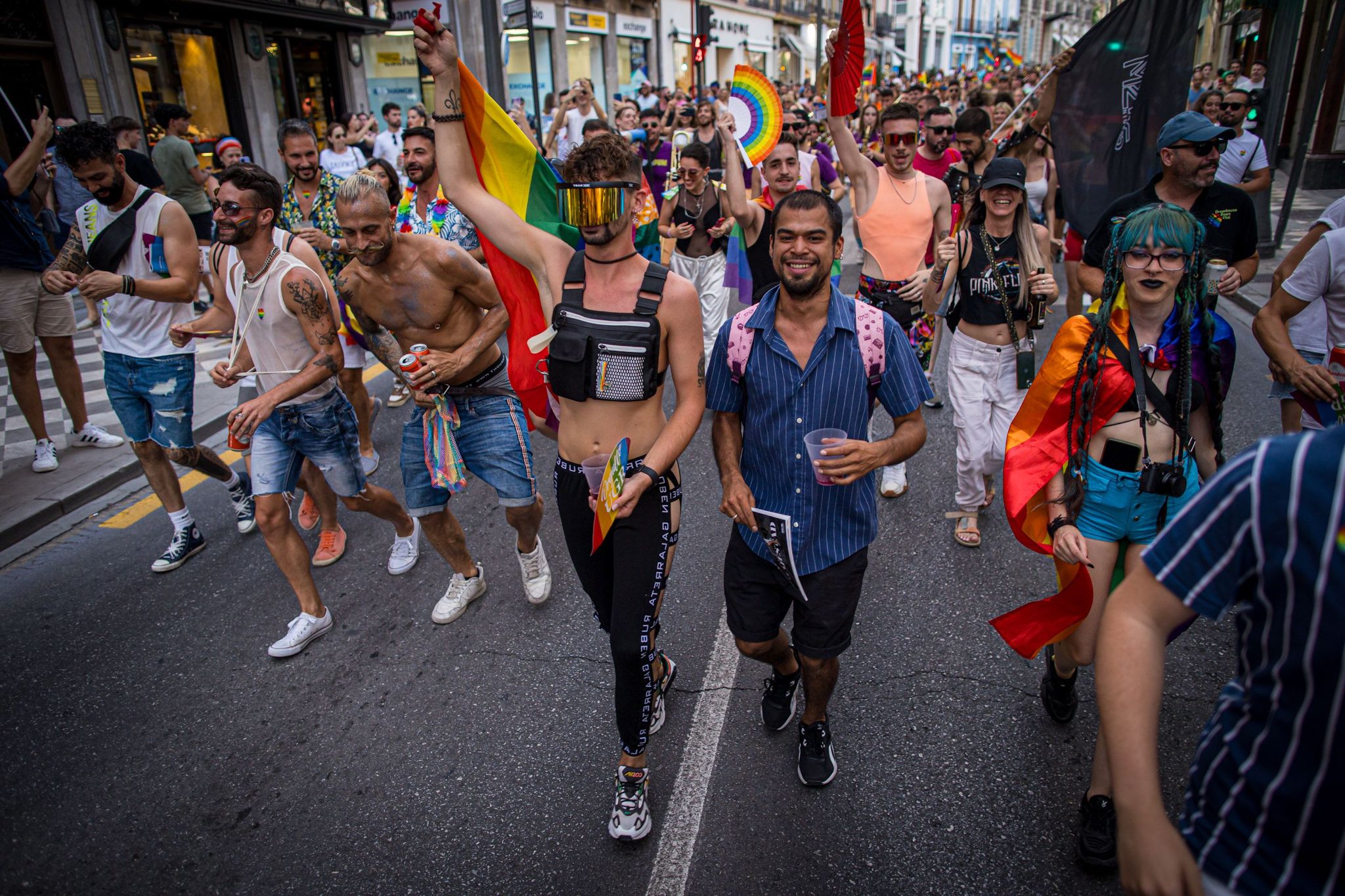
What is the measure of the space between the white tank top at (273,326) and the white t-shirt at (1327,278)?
4.40m

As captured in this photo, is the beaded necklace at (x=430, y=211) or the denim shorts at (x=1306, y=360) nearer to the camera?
the denim shorts at (x=1306, y=360)

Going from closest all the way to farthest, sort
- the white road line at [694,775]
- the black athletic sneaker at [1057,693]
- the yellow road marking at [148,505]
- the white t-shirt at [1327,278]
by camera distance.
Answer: the white road line at [694,775] < the black athletic sneaker at [1057,693] < the white t-shirt at [1327,278] < the yellow road marking at [148,505]

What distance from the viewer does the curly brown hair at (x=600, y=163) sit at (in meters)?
2.67

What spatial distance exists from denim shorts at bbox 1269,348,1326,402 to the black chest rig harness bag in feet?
9.23

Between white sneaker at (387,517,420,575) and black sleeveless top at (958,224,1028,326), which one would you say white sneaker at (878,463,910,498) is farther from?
white sneaker at (387,517,420,575)

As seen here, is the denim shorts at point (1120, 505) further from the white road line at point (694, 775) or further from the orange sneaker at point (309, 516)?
the orange sneaker at point (309, 516)

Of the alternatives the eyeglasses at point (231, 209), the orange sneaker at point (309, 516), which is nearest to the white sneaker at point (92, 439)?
the orange sneaker at point (309, 516)

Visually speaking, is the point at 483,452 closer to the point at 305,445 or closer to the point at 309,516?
the point at 305,445

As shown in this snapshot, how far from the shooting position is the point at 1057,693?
9.95 ft

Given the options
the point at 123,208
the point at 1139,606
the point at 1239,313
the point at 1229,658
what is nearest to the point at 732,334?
the point at 1139,606

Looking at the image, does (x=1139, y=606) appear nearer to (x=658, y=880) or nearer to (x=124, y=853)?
(x=658, y=880)

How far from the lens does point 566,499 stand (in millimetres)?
2932

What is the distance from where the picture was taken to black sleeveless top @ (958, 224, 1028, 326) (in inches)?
162

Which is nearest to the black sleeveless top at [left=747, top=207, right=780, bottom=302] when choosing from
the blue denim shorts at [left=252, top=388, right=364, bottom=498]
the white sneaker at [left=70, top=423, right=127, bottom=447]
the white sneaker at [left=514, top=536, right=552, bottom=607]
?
the white sneaker at [left=514, top=536, right=552, bottom=607]
